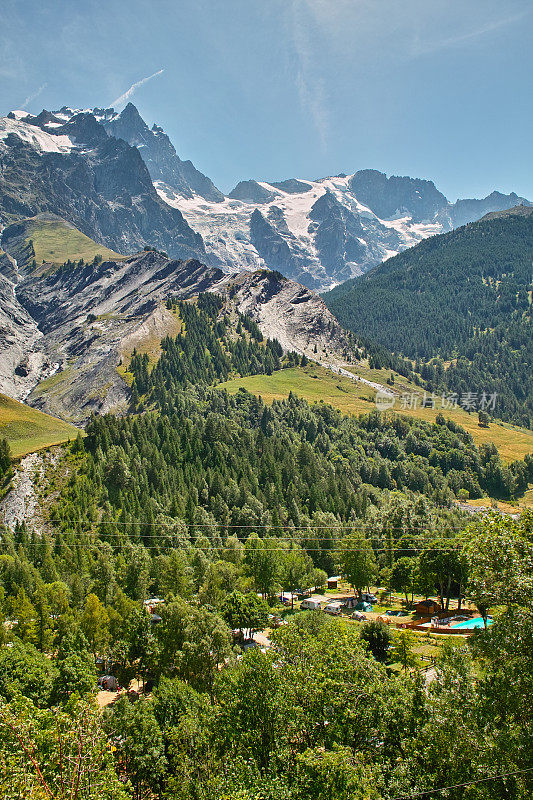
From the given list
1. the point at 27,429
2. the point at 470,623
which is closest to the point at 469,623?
the point at 470,623

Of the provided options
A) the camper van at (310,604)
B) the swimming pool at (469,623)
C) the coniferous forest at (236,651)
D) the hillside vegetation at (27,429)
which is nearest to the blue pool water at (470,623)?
the swimming pool at (469,623)

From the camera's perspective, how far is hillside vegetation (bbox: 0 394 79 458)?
468 feet

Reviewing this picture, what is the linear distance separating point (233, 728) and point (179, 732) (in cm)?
573

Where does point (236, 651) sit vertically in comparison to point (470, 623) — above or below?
below

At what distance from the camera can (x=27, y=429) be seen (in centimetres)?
15488

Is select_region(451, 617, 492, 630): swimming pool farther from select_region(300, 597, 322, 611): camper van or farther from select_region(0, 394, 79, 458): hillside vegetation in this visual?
select_region(0, 394, 79, 458): hillside vegetation

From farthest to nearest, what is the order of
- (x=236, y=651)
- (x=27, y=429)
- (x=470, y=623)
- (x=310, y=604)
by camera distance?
1. (x=27, y=429)
2. (x=310, y=604)
3. (x=470, y=623)
4. (x=236, y=651)

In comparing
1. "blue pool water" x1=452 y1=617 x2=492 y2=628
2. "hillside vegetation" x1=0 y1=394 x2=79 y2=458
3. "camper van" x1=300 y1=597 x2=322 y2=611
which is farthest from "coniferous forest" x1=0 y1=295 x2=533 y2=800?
"hillside vegetation" x1=0 y1=394 x2=79 y2=458

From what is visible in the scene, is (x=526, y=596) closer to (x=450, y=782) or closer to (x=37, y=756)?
(x=450, y=782)

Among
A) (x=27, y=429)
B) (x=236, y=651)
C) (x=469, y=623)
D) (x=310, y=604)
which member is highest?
(x=469, y=623)

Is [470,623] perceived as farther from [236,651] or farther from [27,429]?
[27,429]

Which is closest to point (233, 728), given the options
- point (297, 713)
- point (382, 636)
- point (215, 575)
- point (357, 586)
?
point (297, 713)

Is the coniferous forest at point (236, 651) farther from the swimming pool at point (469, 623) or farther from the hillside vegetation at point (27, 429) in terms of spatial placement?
the hillside vegetation at point (27, 429)

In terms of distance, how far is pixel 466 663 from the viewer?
27.3 m
